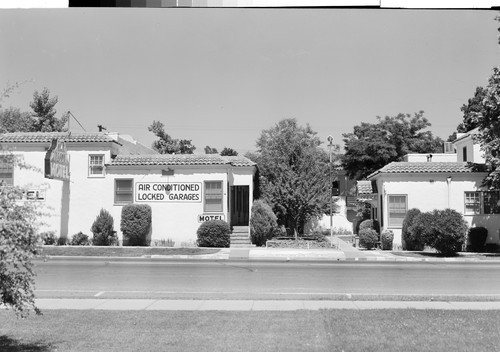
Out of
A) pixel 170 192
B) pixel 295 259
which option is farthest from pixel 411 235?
pixel 170 192

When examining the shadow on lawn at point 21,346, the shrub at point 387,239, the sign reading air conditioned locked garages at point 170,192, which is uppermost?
the sign reading air conditioned locked garages at point 170,192

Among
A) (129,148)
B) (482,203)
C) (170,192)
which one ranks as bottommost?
(482,203)

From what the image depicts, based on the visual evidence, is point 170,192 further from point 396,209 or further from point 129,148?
point 396,209

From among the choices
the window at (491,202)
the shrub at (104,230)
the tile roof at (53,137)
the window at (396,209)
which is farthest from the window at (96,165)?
the window at (491,202)

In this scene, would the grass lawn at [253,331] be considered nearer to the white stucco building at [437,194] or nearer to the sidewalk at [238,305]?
the sidewalk at [238,305]

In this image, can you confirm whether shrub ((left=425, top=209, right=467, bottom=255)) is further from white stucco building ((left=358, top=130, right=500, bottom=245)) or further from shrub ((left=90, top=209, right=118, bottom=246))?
shrub ((left=90, top=209, right=118, bottom=246))

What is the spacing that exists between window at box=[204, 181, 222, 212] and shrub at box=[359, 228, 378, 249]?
6.49m

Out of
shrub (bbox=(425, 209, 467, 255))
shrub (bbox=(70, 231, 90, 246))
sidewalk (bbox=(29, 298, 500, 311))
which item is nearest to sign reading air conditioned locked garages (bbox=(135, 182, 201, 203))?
shrub (bbox=(70, 231, 90, 246))

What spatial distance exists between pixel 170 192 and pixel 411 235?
10561 millimetres

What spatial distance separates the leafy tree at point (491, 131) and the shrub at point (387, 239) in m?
4.50

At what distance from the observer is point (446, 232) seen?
21.0 m

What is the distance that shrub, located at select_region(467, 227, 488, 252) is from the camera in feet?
75.7

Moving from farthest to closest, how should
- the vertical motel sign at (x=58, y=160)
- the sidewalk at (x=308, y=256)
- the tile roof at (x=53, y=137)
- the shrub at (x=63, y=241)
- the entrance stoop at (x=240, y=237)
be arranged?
the entrance stoop at (x=240, y=237), the shrub at (x=63, y=241), the sidewalk at (x=308, y=256), the vertical motel sign at (x=58, y=160), the tile roof at (x=53, y=137)

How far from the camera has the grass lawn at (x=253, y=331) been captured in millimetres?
6602
